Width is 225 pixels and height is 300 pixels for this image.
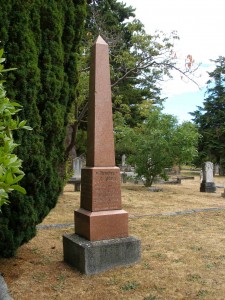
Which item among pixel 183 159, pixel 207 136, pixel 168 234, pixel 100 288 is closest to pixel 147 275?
pixel 100 288

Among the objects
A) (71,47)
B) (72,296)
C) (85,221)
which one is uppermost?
(71,47)

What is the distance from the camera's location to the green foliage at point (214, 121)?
34438mm

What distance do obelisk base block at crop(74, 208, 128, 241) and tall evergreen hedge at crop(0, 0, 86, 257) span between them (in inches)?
24.9

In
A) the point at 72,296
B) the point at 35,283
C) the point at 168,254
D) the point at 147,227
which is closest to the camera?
the point at 72,296

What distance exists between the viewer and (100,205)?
4.77m

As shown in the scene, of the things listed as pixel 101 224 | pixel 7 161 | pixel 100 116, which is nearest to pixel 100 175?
pixel 101 224

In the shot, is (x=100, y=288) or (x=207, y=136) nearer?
(x=100, y=288)

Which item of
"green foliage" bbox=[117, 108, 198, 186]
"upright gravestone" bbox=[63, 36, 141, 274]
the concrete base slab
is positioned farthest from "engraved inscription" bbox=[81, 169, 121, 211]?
"green foliage" bbox=[117, 108, 198, 186]

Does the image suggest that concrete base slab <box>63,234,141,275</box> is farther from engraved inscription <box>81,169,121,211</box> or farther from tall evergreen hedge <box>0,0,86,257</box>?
tall evergreen hedge <box>0,0,86,257</box>

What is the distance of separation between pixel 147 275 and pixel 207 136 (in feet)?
105

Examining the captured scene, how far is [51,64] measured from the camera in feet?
16.4

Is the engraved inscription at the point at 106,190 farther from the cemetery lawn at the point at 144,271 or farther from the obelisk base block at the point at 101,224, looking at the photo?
the cemetery lawn at the point at 144,271

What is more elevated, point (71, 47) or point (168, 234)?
point (71, 47)

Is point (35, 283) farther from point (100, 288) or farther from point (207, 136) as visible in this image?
point (207, 136)
